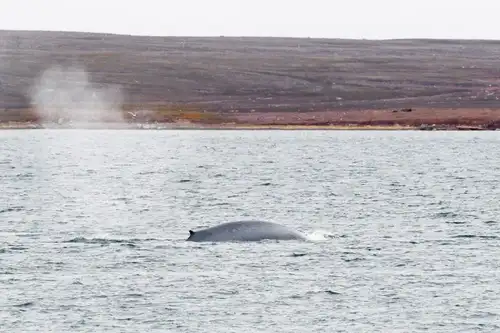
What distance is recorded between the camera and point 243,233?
41000mm

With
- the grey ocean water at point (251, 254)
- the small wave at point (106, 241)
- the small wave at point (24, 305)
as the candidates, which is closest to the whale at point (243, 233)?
the grey ocean water at point (251, 254)

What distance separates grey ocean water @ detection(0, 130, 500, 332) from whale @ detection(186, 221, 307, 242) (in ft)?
2.32

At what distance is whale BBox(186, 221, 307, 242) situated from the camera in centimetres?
4081

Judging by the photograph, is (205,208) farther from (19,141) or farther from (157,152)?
(19,141)

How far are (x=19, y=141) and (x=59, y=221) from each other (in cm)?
9725

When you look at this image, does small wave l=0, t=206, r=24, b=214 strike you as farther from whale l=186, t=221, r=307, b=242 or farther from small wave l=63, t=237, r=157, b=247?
whale l=186, t=221, r=307, b=242

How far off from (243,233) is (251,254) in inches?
→ 119

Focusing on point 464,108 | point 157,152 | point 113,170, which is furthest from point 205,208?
point 464,108

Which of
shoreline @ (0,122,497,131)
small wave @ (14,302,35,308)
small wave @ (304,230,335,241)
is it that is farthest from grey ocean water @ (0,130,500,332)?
shoreline @ (0,122,497,131)

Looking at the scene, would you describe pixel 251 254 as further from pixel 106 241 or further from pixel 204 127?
pixel 204 127

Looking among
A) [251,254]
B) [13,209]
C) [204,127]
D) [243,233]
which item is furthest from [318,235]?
[204,127]

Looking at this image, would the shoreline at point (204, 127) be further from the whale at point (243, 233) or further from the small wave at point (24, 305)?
the small wave at point (24, 305)

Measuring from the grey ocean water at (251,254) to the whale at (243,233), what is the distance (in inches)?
27.8

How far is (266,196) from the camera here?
64.4m
